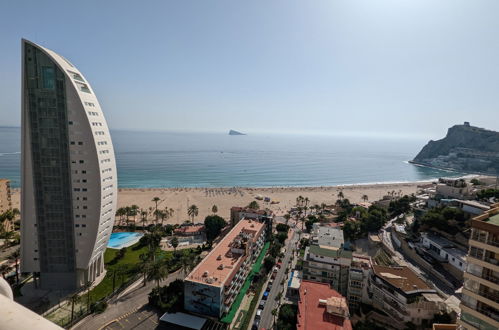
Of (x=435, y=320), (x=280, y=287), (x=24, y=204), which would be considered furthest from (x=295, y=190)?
(x=24, y=204)

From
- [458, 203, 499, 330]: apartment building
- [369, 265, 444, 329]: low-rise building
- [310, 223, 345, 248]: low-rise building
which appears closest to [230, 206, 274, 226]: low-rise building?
[310, 223, 345, 248]: low-rise building

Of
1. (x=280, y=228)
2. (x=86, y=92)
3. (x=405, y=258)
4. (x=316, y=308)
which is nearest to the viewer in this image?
(x=316, y=308)

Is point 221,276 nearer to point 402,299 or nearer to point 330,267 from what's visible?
point 330,267

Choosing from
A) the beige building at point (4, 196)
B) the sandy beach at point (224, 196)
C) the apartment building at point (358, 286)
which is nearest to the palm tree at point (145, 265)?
the apartment building at point (358, 286)

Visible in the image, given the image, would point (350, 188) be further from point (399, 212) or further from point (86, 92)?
point (86, 92)

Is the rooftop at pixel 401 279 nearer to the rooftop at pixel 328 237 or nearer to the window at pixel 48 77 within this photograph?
the rooftop at pixel 328 237

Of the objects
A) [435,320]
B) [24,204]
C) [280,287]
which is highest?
[24,204]

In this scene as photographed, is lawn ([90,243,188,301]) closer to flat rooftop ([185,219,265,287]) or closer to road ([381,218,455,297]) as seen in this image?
flat rooftop ([185,219,265,287])

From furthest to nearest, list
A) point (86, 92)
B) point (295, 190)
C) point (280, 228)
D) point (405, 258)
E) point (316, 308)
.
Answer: point (295, 190) < point (280, 228) < point (405, 258) < point (86, 92) < point (316, 308)
